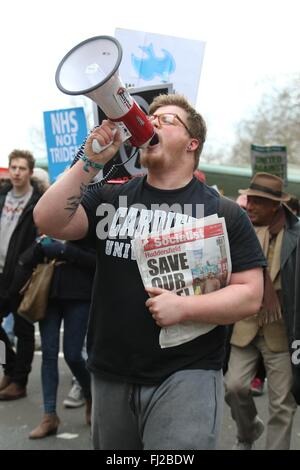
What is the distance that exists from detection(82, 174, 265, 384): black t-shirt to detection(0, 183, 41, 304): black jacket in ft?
11.0

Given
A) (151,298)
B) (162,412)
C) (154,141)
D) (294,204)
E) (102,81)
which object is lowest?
(162,412)

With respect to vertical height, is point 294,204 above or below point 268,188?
below

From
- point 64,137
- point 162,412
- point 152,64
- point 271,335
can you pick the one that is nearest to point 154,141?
point 162,412

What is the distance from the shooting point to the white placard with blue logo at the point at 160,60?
5184 mm

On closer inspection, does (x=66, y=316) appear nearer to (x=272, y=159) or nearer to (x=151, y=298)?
(x=272, y=159)

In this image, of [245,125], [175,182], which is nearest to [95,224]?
[175,182]

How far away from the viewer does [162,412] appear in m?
2.79

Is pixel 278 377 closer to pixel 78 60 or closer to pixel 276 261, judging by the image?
pixel 276 261

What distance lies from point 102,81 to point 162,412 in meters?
1.24

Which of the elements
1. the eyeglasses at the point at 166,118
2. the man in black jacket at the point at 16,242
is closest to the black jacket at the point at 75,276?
the man in black jacket at the point at 16,242

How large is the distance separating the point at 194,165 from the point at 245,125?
41151mm

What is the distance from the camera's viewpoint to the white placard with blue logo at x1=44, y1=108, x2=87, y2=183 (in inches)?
255

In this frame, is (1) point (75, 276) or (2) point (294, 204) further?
(2) point (294, 204)

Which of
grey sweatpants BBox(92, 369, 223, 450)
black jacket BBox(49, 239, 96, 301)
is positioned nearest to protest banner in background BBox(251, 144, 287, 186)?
black jacket BBox(49, 239, 96, 301)
